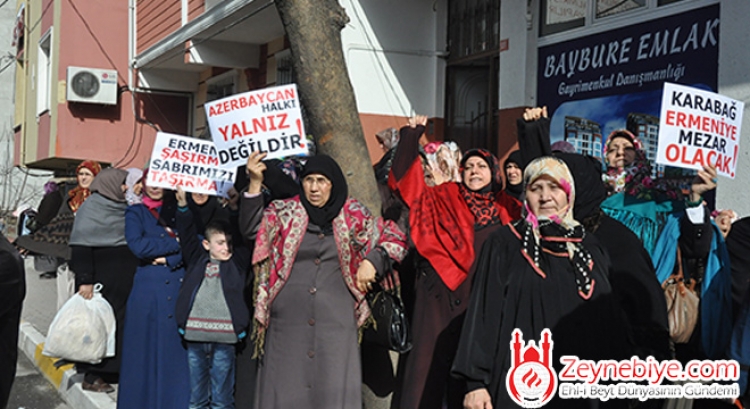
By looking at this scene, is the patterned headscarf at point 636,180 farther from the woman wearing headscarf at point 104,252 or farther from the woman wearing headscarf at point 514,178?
the woman wearing headscarf at point 104,252

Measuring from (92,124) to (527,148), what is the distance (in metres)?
14.1

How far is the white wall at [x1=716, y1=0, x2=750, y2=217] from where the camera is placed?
19.0 ft

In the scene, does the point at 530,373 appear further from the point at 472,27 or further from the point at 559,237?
the point at 472,27

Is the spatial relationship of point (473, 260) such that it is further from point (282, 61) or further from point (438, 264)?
point (282, 61)

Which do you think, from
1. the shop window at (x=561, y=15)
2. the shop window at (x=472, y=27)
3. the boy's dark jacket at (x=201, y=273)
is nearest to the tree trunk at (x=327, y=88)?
the boy's dark jacket at (x=201, y=273)

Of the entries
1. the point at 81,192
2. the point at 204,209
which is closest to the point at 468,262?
the point at 204,209

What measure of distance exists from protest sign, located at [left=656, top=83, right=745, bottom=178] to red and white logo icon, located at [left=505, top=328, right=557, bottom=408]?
143cm

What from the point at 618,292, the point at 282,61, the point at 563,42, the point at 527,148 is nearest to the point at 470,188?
the point at 527,148

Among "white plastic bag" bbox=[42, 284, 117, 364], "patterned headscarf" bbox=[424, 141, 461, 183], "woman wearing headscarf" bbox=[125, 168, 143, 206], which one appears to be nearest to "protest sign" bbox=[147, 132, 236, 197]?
"woman wearing headscarf" bbox=[125, 168, 143, 206]

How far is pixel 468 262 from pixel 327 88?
5.48 ft

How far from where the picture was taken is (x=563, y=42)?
7.57 meters

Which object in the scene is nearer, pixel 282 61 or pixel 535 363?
pixel 535 363

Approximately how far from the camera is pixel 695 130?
167 inches

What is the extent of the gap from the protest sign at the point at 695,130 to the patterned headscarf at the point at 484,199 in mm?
881
